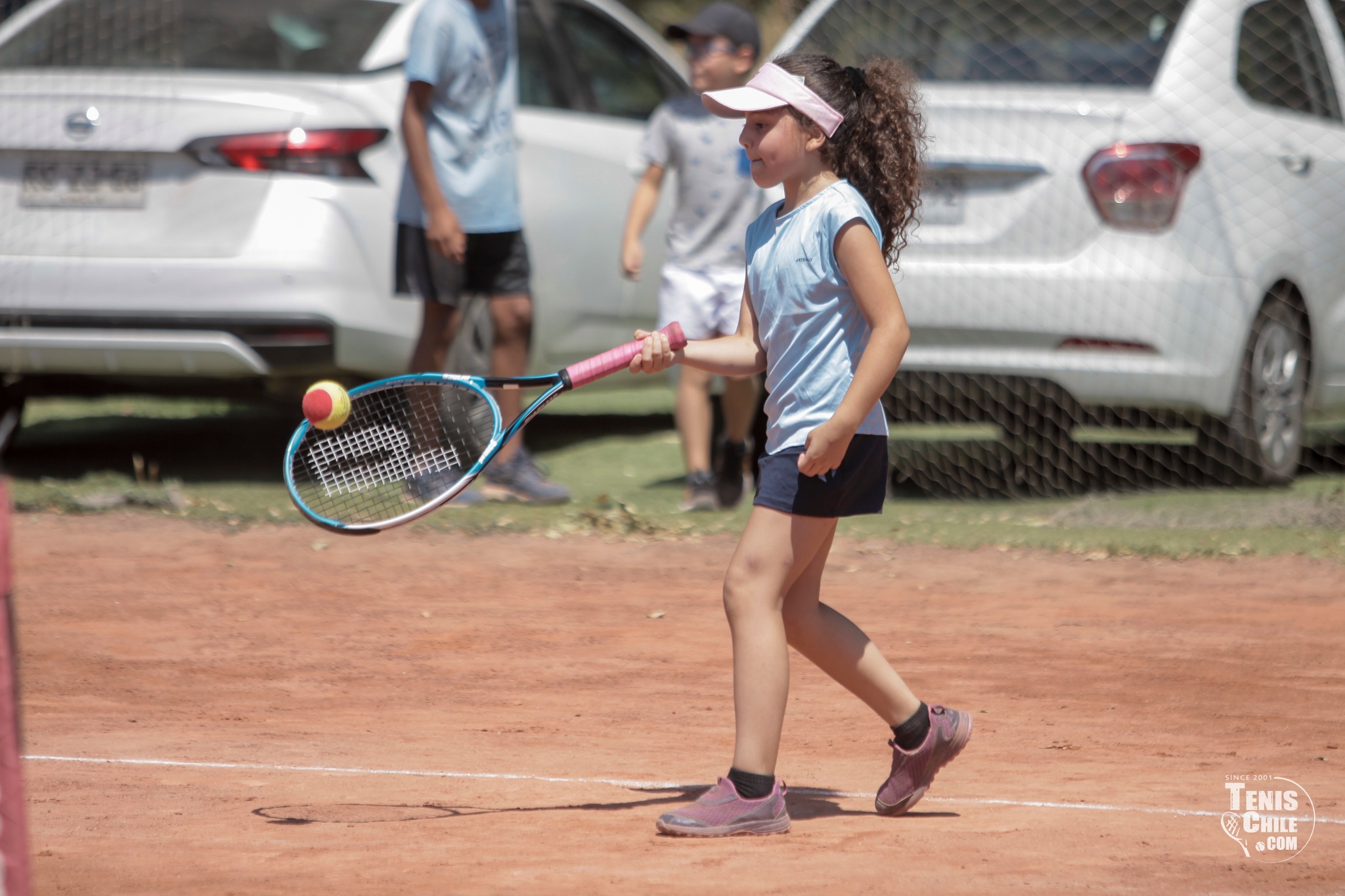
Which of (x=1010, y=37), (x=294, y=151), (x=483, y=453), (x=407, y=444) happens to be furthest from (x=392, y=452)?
(x=1010, y=37)

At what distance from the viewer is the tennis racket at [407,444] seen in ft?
12.4

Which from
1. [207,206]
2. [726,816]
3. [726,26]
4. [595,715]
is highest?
[726,26]

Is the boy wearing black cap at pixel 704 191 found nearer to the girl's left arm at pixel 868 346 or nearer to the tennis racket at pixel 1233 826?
the girl's left arm at pixel 868 346

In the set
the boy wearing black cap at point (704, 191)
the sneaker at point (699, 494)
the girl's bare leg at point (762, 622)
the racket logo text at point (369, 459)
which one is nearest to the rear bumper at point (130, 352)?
the boy wearing black cap at point (704, 191)

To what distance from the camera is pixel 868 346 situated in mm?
3590

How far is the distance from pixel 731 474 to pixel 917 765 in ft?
12.1

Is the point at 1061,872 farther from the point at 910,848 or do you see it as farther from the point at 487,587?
the point at 487,587

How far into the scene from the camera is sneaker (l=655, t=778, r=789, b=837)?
3559 mm

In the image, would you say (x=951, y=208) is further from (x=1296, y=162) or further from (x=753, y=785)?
(x=753, y=785)

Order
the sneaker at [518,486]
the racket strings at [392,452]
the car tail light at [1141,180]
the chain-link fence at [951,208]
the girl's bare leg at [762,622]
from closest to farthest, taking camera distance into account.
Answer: the girl's bare leg at [762,622]
the racket strings at [392,452]
the car tail light at [1141,180]
the chain-link fence at [951,208]
the sneaker at [518,486]

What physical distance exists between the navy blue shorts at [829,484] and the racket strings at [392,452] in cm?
63

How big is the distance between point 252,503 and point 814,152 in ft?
14.1

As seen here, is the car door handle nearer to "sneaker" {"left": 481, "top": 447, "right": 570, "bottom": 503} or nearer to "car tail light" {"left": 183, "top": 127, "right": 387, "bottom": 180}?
"sneaker" {"left": 481, "top": 447, "right": 570, "bottom": 503}

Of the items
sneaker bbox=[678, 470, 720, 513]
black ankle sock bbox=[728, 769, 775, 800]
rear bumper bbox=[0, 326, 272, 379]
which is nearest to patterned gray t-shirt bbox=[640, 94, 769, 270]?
sneaker bbox=[678, 470, 720, 513]
